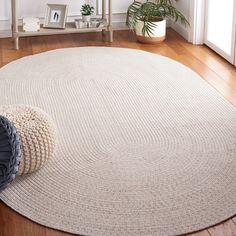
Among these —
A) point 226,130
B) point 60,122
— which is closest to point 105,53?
point 60,122

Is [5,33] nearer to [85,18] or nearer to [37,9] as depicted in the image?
[37,9]

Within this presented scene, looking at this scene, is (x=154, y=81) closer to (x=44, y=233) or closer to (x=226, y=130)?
(x=226, y=130)

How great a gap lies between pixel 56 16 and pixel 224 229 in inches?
114

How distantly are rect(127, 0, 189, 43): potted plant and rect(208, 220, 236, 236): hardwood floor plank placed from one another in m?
2.60

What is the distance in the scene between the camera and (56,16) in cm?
455

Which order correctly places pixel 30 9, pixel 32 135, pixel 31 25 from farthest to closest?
pixel 30 9, pixel 31 25, pixel 32 135

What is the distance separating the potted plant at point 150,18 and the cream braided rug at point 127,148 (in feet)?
1.70

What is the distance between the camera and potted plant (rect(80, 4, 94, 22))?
4.55m

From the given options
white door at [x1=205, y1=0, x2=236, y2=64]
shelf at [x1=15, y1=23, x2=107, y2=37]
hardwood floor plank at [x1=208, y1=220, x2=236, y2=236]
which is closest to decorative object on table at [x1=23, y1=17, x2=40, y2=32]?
shelf at [x1=15, y1=23, x2=107, y2=37]

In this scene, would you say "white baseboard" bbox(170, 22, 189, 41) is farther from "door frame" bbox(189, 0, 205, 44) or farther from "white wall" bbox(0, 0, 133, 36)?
"white wall" bbox(0, 0, 133, 36)

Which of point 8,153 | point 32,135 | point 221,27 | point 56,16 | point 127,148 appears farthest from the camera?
point 56,16

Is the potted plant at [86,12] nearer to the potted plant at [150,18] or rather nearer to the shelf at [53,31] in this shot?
the shelf at [53,31]

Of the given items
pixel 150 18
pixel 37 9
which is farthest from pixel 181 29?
pixel 37 9

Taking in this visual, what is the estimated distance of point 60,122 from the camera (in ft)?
9.96
